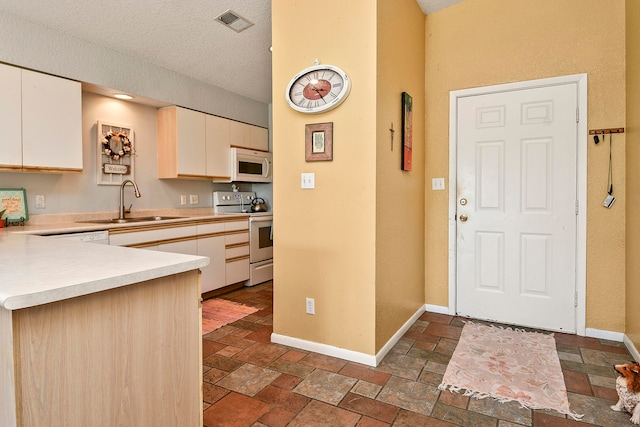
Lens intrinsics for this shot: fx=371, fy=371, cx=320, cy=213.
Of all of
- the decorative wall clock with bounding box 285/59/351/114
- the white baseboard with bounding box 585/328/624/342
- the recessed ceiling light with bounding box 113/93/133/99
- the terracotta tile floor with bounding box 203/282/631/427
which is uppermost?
the recessed ceiling light with bounding box 113/93/133/99

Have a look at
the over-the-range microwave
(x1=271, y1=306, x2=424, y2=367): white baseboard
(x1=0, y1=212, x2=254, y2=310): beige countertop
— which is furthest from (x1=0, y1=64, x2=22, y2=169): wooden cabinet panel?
(x1=271, y1=306, x2=424, y2=367): white baseboard

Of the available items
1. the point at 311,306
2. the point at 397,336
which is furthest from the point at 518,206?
the point at 311,306

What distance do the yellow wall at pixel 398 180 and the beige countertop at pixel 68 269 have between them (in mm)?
1418

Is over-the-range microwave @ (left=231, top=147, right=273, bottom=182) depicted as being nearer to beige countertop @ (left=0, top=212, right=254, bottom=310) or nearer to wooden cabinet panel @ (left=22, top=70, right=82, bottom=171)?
wooden cabinet panel @ (left=22, top=70, right=82, bottom=171)

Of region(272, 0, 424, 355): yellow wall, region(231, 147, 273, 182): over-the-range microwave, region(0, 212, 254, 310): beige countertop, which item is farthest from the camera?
region(231, 147, 273, 182): over-the-range microwave

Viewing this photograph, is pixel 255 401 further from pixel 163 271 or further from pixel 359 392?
pixel 163 271

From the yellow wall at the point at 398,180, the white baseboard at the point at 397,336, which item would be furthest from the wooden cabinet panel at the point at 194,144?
the white baseboard at the point at 397,336

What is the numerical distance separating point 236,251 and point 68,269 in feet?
9.84

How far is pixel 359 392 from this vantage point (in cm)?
201

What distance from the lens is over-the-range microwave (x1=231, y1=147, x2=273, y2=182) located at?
14.6 ft

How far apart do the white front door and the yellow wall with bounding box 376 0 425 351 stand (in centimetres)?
40

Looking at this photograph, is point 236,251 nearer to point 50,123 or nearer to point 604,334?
point 50,123

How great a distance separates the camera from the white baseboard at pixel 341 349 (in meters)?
2.33

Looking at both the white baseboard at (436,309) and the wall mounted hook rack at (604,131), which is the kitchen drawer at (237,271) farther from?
the wall mounted hook rack at (604,131)
